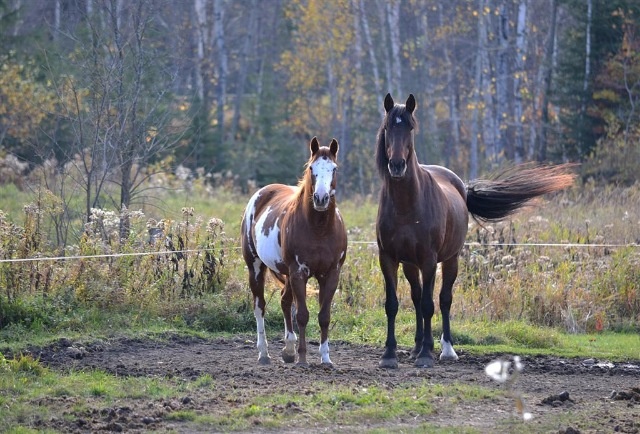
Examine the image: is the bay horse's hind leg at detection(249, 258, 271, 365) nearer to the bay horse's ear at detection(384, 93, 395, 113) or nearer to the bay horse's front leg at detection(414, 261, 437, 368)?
the bay horse's front leg at detection(414, 261, 437, 368)

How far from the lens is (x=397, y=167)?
9.20m

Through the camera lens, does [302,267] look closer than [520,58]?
Yes

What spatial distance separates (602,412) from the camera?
24.6 feet

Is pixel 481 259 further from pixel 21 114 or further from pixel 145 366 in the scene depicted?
pixel 21 114

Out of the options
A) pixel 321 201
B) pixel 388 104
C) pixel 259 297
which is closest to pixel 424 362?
pixel 259 297

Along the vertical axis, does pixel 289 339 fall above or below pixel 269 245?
below

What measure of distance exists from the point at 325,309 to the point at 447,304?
6.71 ft

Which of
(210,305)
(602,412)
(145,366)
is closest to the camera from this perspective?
(602,412)

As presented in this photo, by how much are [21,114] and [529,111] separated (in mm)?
18865

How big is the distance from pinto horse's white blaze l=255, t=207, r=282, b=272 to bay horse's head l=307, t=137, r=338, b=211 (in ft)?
3.07

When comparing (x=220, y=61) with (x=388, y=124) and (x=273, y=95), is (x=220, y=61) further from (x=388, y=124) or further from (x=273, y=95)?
(x=388, y=124)

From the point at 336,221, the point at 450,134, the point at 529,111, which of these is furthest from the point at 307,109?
the point at 336,221

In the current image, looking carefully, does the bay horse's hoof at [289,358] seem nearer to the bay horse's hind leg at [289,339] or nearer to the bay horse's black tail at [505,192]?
the bay horse's hind leg at [289,339]

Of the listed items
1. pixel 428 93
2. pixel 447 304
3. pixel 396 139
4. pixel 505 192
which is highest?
pixel 428 93
